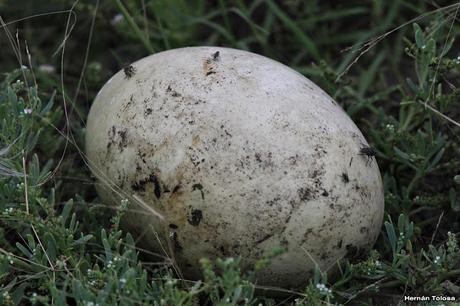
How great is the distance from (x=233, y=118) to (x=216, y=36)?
1440mm

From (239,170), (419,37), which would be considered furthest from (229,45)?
(239,170)

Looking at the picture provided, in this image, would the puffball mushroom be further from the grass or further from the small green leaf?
the small green leaf

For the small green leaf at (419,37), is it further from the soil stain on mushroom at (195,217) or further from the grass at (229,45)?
the soil stain on mushroom at (195,217)

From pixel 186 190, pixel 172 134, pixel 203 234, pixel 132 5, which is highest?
pixel 132 5

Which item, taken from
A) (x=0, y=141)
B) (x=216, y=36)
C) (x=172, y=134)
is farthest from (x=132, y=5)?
(x=172, y=134)

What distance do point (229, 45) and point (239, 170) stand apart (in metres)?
1.41

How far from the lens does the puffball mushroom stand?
2025mm

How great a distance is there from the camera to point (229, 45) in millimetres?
3318

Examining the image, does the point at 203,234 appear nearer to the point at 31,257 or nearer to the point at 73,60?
the point at 31,257

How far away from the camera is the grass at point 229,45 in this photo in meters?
2.04

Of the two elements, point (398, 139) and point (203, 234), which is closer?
point (203, 234)

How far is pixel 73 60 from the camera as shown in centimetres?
355

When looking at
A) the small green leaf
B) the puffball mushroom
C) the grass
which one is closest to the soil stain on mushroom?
the puffball mushroom

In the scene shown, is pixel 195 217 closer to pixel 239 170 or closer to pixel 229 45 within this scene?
pixel 239 170
